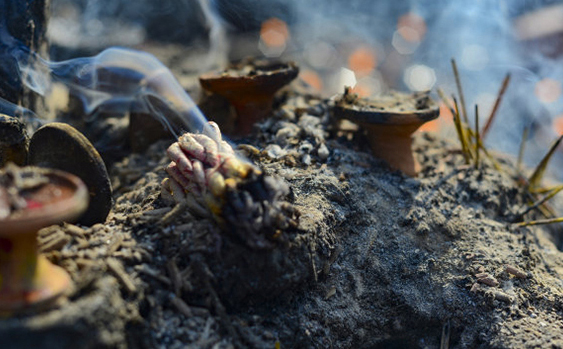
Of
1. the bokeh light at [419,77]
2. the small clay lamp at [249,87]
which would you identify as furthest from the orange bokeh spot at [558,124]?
the small clay lamp at [249,87]

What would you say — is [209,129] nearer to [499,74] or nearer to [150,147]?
[150,147]

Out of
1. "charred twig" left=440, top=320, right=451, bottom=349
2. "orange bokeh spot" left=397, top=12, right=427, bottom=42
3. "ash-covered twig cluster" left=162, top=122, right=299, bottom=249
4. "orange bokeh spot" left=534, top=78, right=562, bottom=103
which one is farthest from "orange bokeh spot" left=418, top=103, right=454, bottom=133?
"ash-covered twig cluster" left=162, top=122, right=299, bottom=249

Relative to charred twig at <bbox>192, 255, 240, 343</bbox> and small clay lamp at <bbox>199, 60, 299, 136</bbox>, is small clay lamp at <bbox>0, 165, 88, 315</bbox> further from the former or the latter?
small clay lamp at <bbox>199, 60, 299, 136</bbox>

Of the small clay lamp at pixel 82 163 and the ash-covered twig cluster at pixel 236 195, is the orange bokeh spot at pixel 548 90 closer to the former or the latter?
the ash-covered twig cluster at pixel 236 195

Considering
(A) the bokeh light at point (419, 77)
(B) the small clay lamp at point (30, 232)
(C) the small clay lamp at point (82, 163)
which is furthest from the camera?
(A) the bokeh light at point (419, 77)

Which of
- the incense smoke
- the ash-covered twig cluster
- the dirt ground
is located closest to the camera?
the dirt ground

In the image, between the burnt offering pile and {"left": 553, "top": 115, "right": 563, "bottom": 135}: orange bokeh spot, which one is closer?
the burnt offering pile
